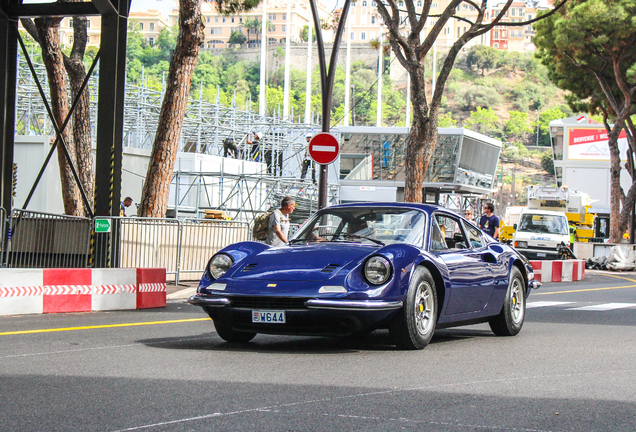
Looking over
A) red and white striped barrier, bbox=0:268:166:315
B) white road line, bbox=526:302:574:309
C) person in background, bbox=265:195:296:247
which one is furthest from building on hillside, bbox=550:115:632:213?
red and white striped barrier, bbox=0:268:166:315

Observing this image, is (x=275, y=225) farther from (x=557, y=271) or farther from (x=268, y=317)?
(x=557, y=271)

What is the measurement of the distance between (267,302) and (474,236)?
286 cm

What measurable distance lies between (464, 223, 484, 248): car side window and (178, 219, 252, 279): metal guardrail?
850cm

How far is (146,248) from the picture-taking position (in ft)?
52.3

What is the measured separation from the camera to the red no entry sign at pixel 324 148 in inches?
619

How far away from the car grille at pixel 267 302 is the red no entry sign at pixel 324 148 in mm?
8628

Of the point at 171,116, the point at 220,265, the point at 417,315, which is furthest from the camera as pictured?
the point at 171,116

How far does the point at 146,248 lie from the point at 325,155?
12.1 ft

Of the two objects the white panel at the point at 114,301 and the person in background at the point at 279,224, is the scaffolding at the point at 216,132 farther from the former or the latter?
the white panel at the point at 114,301

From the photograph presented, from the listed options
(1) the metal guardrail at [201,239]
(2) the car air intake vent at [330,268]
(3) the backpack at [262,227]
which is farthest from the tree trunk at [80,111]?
(2) the car air intake vent at [330,268]

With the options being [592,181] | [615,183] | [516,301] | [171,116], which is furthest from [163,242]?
[592,181]

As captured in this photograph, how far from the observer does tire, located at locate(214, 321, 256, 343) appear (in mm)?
7793

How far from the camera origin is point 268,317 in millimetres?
7121

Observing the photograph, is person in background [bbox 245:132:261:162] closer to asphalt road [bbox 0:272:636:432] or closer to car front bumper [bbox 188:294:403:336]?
asphalt road [bbox 0:272:636:432]
